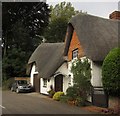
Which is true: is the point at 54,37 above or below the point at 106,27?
above

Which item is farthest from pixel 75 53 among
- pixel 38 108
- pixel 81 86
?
pixel 38 108

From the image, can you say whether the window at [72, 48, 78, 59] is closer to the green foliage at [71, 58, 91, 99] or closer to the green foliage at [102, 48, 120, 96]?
the green foliage at [71, 58, 91, 99]

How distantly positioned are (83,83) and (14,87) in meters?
21.3

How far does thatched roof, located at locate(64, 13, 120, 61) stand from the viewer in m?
26.3

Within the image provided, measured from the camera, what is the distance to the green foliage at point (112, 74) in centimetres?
2052

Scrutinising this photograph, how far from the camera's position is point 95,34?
1106 inches

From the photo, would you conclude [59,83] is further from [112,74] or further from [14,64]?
[14,64]

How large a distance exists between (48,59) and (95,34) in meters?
14.6

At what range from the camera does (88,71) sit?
Answer: 2681cm

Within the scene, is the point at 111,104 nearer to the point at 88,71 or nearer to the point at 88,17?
the point at 88,71

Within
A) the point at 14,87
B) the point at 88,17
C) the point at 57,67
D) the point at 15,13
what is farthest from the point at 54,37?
the point at 15,13

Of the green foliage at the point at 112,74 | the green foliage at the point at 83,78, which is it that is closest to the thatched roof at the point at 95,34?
the green foliage at the point at 83,78

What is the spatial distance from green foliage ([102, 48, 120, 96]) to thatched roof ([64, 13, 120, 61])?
4.44 m

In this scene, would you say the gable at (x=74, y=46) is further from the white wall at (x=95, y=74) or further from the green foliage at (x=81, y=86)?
the green foliage at (x=81, y=86)
